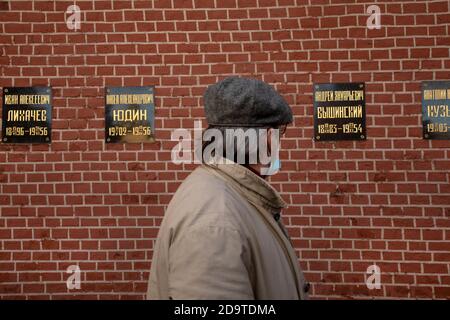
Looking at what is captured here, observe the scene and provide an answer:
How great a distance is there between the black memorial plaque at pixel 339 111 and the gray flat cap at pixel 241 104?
2494mm

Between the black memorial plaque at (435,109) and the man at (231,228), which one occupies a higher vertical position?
the black memorial plaque at (435,109)

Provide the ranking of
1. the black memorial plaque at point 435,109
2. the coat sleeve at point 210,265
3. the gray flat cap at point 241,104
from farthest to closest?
the black memorial plaque at point 435,109 → the gray flat cap at point 241,104 → the coat sleeve at point 210,265

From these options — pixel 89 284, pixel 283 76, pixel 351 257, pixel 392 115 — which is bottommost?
pixel 89 284

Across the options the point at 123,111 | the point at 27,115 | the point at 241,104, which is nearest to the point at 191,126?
the point at 123,111

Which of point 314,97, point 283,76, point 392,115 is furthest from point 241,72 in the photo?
point 392,115

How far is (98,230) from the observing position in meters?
4.10

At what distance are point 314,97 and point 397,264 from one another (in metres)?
1.67

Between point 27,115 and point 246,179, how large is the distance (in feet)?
10.6

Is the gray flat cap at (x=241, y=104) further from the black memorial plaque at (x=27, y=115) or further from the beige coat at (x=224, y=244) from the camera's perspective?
the black memorial plaque at (x=27, y=115)

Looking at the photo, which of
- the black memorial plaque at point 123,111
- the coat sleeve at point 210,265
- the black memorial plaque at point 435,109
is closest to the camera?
the coat sleeve at point 210,265

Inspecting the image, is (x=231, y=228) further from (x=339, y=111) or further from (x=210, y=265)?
(x=339, y=111)

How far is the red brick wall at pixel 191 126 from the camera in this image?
3986 millimetres

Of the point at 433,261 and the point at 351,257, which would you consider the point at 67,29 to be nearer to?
the point at 351,257

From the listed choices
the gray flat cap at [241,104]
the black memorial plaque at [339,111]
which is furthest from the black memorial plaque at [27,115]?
the gray flat cap at [241,104]
